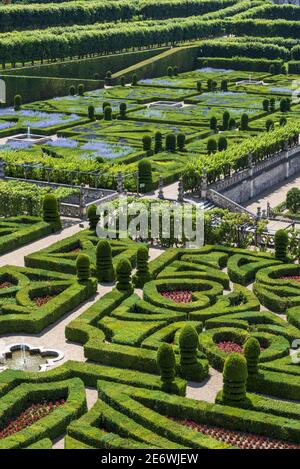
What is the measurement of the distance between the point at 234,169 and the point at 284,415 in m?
28.4

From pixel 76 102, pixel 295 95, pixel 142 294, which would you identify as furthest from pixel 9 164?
pixel 295 95

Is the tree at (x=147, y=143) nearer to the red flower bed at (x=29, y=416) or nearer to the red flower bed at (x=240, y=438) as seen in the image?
the red flower bed at (x=29, y=416)

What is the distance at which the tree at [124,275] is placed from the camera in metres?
30.2

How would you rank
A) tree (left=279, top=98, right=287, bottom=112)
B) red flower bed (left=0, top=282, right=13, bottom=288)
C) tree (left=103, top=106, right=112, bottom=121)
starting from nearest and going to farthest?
1. red flower bed (left=0, top=282, right=13, bottom=288)
2. tree (left=103, top=106, right=112, bottom=121)
3. tree (left=279, top=98, right=287, bottom=112)

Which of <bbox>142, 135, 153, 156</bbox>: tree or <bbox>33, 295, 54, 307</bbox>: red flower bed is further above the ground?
<bbox>142, 135, 153, 156</bbox>: tree

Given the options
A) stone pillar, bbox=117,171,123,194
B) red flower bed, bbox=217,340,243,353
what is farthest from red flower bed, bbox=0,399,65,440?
stone pillar, bbox=117,171,123,194

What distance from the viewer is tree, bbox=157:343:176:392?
75.9 feet

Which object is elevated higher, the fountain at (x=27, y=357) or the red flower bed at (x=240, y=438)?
the fountain at (x=27, y=357)

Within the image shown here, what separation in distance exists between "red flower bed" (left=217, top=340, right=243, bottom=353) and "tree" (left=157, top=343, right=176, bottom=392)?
10.1 ft

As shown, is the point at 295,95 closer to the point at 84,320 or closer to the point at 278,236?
the point at 278,236

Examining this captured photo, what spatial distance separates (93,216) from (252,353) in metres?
15.6

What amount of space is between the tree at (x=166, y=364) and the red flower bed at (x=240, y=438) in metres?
1.60

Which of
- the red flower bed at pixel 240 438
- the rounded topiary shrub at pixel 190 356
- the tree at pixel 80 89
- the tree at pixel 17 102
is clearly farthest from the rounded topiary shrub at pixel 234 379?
the tree at pixel 80 89

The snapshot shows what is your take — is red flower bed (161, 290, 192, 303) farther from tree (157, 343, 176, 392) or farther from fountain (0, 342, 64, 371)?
tree (157, 343, 176, 392)
